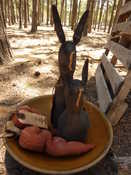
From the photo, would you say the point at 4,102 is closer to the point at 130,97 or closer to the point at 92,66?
the point at 130,97

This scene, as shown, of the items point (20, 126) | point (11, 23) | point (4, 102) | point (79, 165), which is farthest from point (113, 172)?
point (11, 23)

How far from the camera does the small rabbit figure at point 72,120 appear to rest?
1050mm

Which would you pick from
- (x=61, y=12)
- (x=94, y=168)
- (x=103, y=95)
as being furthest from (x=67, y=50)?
(x=61, y=12)

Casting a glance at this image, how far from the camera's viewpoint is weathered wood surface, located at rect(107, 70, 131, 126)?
5.09 ft

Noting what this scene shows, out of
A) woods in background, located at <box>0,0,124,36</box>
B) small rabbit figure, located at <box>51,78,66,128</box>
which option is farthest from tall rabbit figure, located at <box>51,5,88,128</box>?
woods in background, located at <box>0,0,124,36</box>

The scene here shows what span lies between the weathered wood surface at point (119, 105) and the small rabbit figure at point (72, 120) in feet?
1.69

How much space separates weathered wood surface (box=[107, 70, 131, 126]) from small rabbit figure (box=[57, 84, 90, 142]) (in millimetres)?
516

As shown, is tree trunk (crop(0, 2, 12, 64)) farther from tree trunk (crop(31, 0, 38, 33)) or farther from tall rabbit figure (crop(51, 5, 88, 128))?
tree trunk (crop(31, 0, 38, 33))

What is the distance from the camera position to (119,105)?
1.61 metres

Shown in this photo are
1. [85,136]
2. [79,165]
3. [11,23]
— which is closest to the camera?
[79,165]

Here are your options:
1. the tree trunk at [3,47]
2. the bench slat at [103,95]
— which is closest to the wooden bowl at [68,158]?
the bench slat at [103,95]

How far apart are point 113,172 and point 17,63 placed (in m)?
1.78

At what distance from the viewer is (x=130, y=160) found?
1338 millimetres

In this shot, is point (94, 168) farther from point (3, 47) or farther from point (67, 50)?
point (3, 47)
